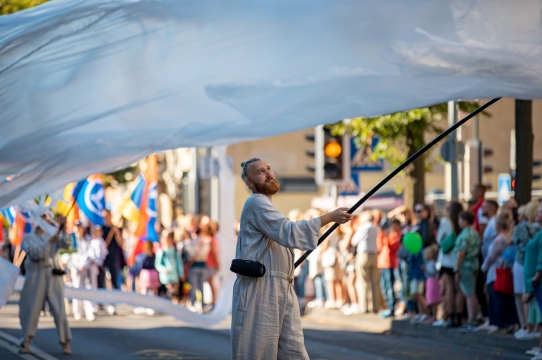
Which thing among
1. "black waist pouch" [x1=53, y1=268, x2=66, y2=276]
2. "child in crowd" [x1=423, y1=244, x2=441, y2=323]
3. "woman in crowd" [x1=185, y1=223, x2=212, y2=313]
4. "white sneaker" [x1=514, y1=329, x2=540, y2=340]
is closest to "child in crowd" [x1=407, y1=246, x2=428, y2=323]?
"child in crowd" [x1=423, y1=244, x2=441, y2=323]

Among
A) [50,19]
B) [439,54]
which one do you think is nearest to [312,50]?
[439,54]

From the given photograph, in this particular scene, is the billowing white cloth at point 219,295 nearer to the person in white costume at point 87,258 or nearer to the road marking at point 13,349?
the road marking at point 13,349

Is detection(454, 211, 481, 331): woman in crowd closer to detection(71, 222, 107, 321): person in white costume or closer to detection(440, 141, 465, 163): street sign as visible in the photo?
detection(440, 141, 465, 163): street sign

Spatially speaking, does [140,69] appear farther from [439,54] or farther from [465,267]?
[465,267]

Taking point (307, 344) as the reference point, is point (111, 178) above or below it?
above

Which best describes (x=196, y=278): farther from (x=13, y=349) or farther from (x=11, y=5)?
(x=13, y=349)

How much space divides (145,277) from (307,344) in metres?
8.01

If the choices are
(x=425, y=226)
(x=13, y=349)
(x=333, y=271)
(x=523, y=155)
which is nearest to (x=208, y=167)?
(x=333, y=271)

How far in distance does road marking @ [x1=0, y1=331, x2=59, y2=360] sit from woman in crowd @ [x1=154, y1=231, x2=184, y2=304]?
6.02 metres

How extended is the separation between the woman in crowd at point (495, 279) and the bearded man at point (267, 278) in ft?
24.3

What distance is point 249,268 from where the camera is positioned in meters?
6.90

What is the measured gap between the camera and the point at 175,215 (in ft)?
188

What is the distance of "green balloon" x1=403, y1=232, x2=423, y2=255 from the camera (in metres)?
16.1

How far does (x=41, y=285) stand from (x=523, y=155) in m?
7.65
